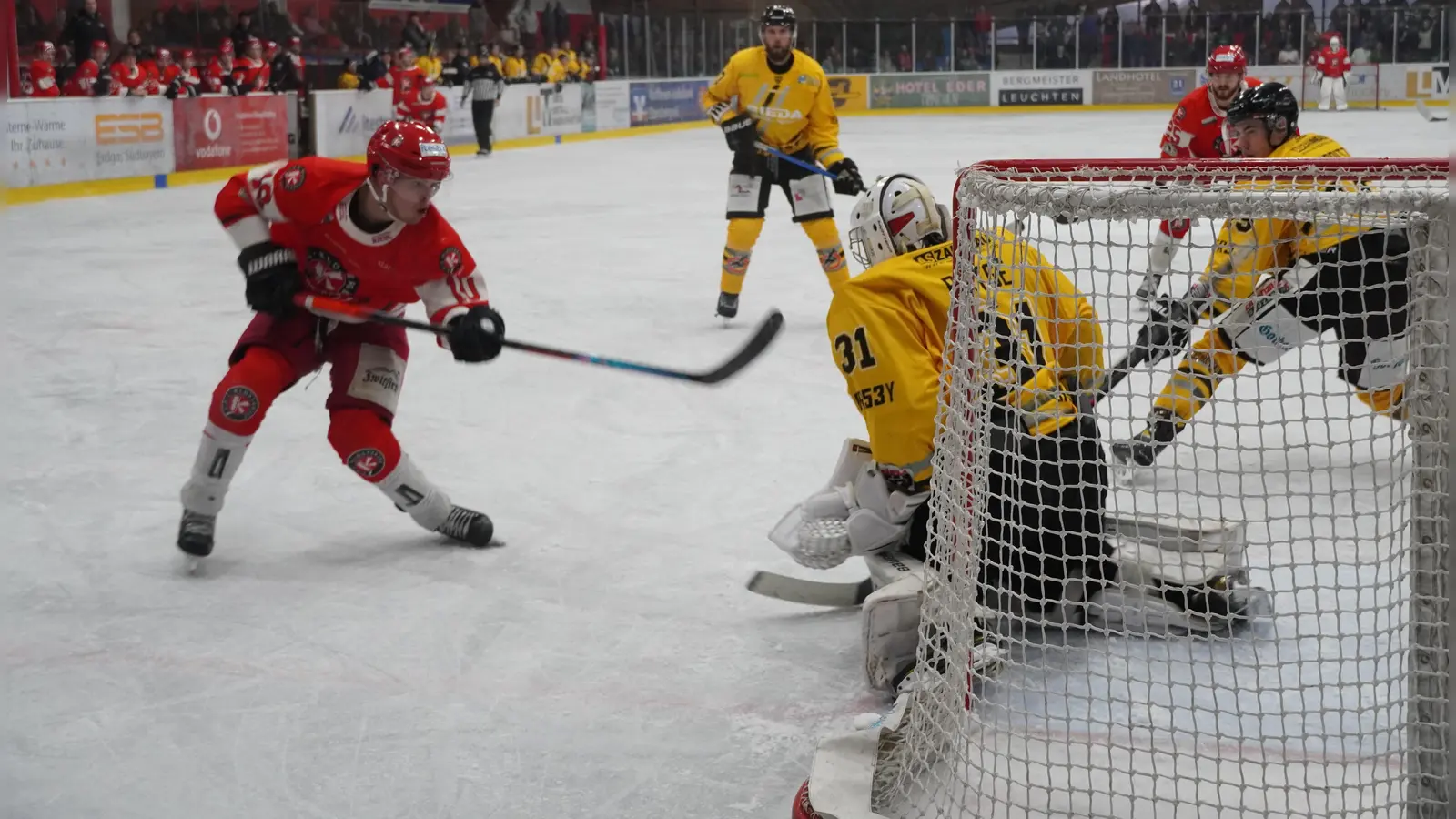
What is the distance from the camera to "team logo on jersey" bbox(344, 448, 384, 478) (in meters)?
3.32

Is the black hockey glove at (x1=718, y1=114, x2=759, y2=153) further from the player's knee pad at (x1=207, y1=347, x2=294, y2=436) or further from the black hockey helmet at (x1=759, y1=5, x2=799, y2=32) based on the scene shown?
the player's knee pad at (x1=207, y1=347, x2=294, y2=436)

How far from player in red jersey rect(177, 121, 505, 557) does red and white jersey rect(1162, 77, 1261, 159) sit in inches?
132

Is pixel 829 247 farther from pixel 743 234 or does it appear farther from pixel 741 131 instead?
pixel 741 131

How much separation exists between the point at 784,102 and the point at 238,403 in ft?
11.9

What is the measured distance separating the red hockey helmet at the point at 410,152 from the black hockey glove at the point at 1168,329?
57.3 inches

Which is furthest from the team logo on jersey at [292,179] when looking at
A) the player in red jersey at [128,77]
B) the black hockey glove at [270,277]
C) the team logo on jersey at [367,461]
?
the player in red jersey at [128,77]

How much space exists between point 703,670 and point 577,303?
426 centimetres

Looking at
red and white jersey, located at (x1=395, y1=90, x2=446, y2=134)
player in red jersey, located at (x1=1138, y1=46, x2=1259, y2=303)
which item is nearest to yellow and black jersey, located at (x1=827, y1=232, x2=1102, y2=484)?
player in red jersey, located at (x1=1138, y1=46, x2=1259, y2=303)

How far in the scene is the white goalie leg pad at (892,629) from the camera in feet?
8.45

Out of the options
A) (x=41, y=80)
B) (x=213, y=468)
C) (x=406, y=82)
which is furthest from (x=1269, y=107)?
(x=406, y=82)

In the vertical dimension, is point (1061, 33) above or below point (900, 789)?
above

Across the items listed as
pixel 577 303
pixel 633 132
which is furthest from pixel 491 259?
pixel 633 132

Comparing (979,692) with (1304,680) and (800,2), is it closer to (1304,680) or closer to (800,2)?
(1304,680)

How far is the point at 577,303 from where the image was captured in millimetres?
6879
